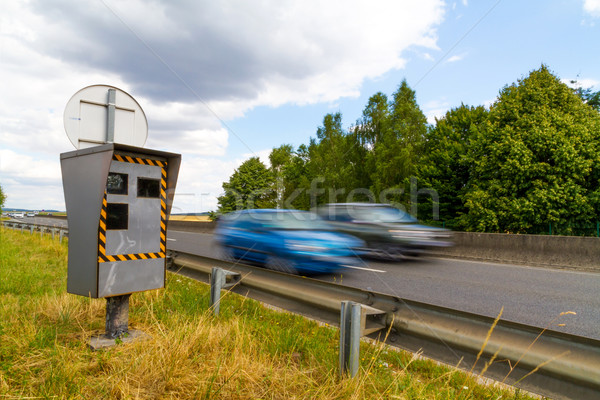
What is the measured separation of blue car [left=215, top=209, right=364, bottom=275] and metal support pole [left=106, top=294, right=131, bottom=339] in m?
4.17

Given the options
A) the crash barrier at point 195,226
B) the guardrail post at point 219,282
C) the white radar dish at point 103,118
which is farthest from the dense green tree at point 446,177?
the guardrail post at point 219,282

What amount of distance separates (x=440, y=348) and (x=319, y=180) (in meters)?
45.9

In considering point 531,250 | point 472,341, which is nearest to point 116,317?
point 472,341

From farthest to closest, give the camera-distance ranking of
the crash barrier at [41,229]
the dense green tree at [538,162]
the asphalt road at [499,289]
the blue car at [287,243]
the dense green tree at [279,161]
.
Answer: the dense green tree at [279,161] < the dense green tree at [538,162] < the crash barrier at [41,229] < the blue car at [287,243] < the asphalt road at [499,289]

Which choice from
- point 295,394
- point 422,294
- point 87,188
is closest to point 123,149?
point 87,188

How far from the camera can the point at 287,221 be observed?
8.62 m

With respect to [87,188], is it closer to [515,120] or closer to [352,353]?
[352,353]

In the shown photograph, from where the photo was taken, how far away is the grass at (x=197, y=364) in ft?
9.31

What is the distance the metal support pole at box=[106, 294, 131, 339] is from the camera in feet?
13.1

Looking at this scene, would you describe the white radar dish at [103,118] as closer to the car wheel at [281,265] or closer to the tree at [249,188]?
the car wheel at [281,265]

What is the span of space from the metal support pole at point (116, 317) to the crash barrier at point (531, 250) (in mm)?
10344

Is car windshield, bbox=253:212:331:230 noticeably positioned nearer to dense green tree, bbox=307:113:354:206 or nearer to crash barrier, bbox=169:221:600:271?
crash barrier, bbox=169:221:600:271

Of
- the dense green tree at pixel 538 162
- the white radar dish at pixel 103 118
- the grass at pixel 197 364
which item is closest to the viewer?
the grass at pixel 197 364

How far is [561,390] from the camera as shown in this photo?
222 cm
